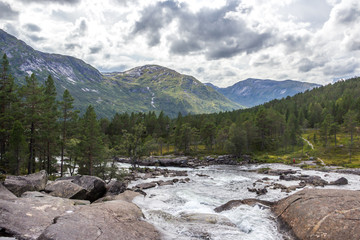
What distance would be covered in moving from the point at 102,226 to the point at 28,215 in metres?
6.74

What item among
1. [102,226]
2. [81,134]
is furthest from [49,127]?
[102,226]

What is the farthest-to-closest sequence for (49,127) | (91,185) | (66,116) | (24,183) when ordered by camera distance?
(66,116) < (49,127) < (91,185) < (24,183)

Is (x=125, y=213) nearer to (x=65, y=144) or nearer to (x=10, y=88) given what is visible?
(x=65, y=144)

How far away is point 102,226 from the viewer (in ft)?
46.1

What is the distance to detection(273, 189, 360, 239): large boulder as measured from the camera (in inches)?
551

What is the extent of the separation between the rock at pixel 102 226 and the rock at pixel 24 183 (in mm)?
14475

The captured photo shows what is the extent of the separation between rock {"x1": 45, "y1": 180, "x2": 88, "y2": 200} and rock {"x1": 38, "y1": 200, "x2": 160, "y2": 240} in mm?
12645

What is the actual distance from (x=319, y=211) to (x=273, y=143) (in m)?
116

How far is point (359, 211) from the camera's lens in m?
15.0

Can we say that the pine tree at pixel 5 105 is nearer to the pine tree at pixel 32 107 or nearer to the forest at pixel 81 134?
the forest at pixel 81 134

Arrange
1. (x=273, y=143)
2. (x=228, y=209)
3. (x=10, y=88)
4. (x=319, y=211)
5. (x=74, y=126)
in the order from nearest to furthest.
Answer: (x=319, y=211)
(x=228, y=209)
(x=10, y=88)
(x=74, y=126)
(x=273, y=143)

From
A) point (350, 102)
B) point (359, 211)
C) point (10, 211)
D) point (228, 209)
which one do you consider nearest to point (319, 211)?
point (359, 211)

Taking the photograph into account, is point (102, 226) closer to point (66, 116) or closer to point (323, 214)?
point (323, 214)

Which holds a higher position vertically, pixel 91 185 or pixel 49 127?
pixel 49 127
